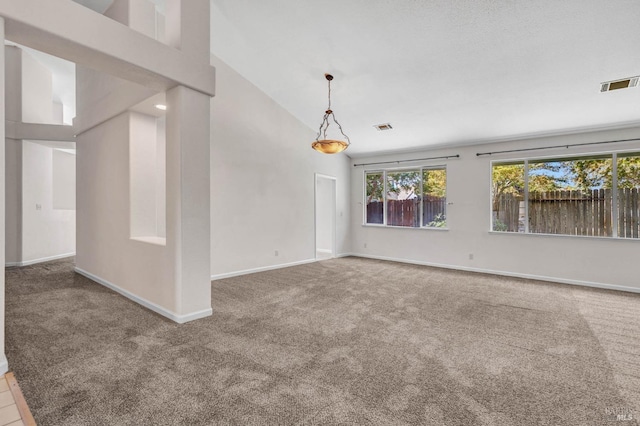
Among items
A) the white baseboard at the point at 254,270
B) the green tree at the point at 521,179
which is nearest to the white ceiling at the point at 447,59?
the green tree at the point at 521,179

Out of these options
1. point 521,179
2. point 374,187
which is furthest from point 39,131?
point 521,179

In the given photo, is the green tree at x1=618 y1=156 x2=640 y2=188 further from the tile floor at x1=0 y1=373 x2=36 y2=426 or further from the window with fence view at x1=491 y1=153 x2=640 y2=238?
the tile floor at x1=0 y1=373 x2=36 y2=426

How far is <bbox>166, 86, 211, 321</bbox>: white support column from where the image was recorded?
119 inches

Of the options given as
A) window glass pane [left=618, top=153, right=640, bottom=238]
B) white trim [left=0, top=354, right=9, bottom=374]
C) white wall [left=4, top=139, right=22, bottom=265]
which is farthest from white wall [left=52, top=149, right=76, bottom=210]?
window glass pane [left=618, top=153, right=640, bottom=238]

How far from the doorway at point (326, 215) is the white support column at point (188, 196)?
4.15 metres

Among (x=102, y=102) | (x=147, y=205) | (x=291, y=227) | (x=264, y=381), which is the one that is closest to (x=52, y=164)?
(x=102, y=102)

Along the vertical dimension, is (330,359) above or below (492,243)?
below

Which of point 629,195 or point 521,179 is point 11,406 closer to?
point 521,179

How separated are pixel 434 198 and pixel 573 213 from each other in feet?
7.55

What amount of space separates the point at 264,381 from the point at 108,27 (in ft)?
9.97

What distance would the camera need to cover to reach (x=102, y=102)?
167 inches

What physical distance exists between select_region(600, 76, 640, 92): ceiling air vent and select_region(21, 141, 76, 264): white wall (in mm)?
9792

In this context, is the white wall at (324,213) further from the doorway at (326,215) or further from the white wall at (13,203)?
→ the white wall at (13,203)

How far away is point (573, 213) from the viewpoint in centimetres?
505
